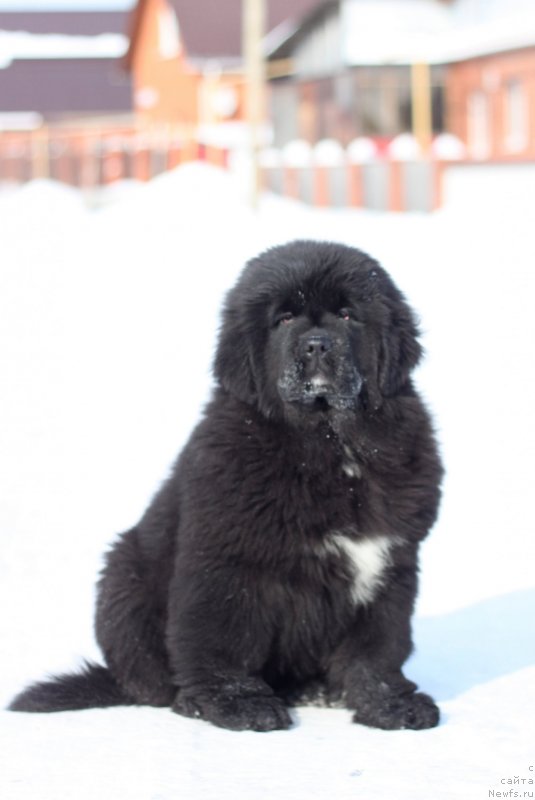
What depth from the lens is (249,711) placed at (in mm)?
3693

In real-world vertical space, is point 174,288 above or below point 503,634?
above

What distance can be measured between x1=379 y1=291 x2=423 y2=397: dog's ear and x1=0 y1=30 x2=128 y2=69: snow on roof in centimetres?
5215

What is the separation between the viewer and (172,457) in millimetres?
7680

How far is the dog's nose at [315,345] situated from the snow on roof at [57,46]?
5232 centimetres

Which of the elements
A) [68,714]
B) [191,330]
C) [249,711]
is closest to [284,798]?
[249,711]

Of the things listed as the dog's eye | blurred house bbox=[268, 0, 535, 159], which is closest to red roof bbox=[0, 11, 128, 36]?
blurred house bbox=[268, 0, 535, 159]

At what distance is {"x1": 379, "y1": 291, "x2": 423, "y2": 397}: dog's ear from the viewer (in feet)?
12.9

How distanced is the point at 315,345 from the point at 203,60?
3873 centimetres

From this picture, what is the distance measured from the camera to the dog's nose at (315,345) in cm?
379

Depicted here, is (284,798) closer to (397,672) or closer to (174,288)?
(397,672)

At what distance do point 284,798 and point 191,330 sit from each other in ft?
28.3

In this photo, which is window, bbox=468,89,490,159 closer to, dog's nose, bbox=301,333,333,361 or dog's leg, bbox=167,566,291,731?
dog's nose, bbox=301,333,333,361

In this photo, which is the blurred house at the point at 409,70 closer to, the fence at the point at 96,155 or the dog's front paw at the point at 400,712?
the fence at the point at 96,155

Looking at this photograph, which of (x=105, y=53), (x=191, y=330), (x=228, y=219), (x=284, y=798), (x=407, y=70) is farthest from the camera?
(x=105, y=53)
